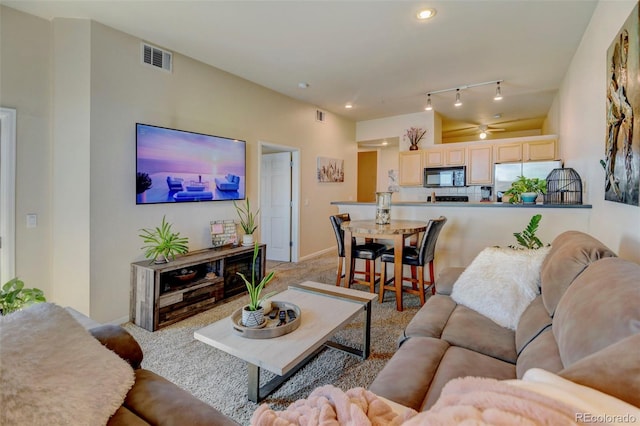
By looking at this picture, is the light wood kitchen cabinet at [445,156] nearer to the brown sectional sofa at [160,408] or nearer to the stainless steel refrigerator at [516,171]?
the stainless steel refrigerator at [516,171]

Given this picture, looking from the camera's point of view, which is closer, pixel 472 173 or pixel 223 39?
pixel 223 39

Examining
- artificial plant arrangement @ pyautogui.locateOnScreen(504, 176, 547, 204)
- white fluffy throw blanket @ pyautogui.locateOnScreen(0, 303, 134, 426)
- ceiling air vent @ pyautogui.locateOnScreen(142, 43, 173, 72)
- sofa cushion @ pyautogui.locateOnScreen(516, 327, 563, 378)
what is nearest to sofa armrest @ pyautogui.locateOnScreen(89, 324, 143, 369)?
white fluffy throw blanket @ pyautogui.locateOnScreen(0, 303, 134, 426)

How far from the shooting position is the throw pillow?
1739mm

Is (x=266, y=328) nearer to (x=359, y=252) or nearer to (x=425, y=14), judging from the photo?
(x=359, y=252)

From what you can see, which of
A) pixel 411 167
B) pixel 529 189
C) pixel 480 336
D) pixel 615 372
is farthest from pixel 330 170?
pixel 615 372

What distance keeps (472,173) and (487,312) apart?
14.5ft

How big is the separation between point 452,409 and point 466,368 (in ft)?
2.78

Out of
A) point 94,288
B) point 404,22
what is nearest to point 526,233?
point 404,22

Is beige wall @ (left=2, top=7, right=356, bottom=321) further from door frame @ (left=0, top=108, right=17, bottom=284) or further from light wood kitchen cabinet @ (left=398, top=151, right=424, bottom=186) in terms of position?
light wood kitchen cabinet @ (left=398, top=151, right=424, bottom=186)

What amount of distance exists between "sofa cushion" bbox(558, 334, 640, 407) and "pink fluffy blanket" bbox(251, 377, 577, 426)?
0.13 metres

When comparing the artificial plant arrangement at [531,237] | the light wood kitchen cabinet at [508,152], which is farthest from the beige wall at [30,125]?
the light wood kitchen cabinet at [508,152]

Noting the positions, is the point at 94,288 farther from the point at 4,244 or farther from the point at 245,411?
the point at 245,411

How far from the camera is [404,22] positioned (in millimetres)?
2764

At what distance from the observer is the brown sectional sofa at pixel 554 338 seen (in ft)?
2.14
